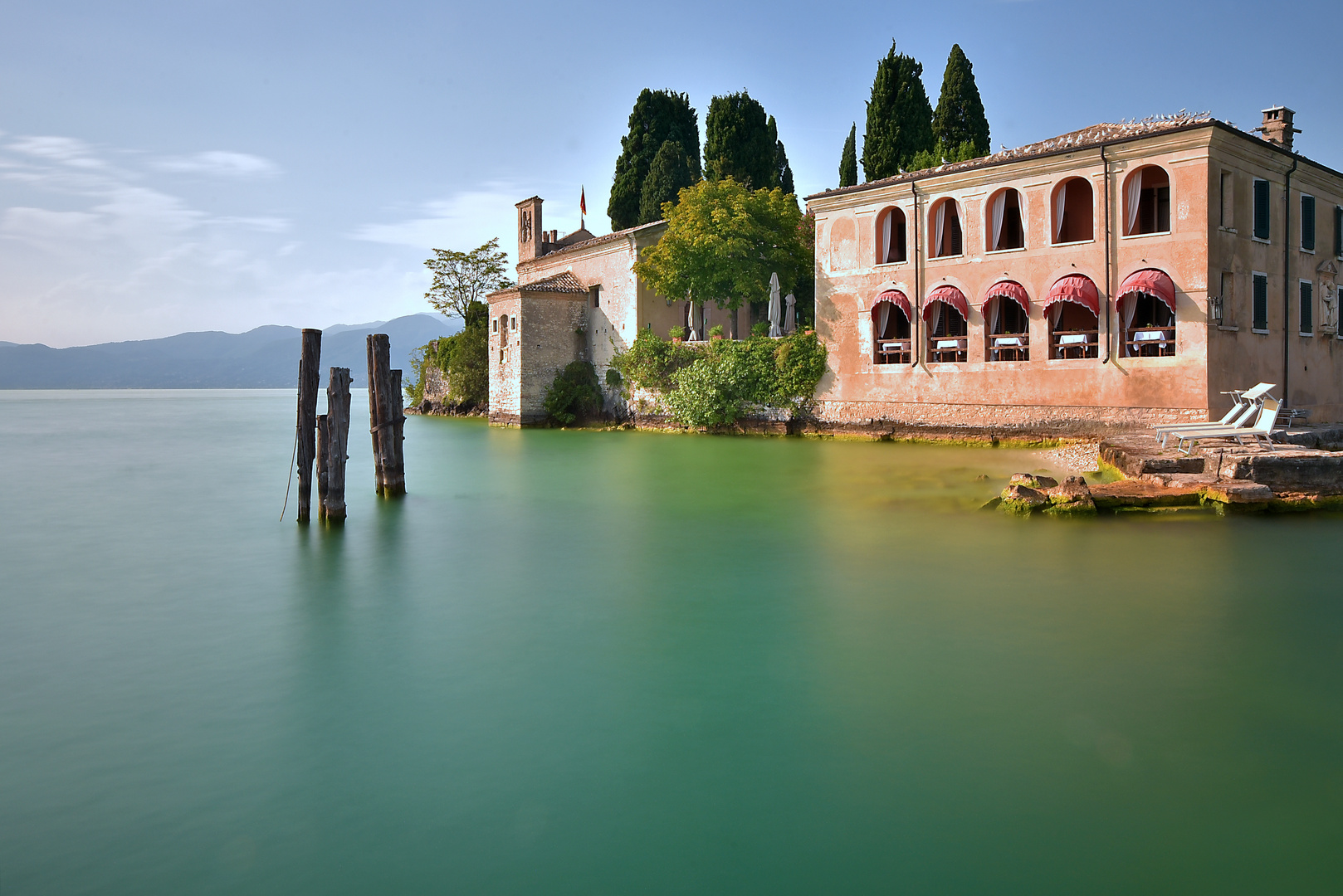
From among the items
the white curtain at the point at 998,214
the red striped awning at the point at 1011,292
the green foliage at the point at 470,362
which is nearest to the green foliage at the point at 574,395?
the green foliage at the point at 470,362

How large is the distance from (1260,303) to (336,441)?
18.8m

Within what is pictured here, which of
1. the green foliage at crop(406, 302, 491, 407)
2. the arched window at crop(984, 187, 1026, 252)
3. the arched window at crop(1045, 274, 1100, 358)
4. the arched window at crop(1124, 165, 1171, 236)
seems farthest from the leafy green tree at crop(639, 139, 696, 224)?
the arched window at crop(1124, 165, 1171, 236)

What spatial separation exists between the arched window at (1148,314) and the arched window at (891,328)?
16.8 ft

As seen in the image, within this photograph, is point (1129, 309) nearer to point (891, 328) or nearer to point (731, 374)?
point (891, 328)

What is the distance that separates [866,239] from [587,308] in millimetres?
13170

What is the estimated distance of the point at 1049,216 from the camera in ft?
66.4

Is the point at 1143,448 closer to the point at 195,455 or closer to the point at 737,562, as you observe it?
the point at 737,562

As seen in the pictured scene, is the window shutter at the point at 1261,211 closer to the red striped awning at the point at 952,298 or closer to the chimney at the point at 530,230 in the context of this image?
the red striped awning at the point at 952,298

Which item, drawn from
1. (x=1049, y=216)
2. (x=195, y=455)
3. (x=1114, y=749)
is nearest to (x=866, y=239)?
(x=1049, y=216)

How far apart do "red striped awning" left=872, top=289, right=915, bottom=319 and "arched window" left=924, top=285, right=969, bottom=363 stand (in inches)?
18.1

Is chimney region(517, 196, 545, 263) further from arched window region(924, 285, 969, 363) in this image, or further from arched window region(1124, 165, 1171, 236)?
arched window region(1124, 165, 1171, 236)

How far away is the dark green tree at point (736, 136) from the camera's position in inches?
1388

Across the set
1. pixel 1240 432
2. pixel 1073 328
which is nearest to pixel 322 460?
pixel 1240 432

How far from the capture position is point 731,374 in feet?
87.4
